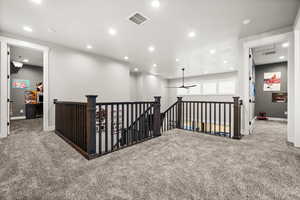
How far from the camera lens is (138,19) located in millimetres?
2697

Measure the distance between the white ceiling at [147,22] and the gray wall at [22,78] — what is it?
388 centimetres

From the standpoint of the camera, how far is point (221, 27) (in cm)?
301

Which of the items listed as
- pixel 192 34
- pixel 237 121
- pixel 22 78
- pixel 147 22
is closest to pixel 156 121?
pixel 237 121

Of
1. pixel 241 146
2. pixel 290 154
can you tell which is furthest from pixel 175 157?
pixel 290 154

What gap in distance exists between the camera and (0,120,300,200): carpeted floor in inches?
46.3

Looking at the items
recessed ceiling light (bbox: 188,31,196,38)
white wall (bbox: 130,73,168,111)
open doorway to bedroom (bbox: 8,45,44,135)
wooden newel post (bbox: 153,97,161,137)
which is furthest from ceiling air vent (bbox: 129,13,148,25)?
white wall (bbox: 130,73,168,111)

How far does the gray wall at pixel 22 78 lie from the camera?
577 centimetres

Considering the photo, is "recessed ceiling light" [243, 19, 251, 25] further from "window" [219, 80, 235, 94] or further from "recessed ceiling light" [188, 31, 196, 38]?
"window" [219, 80, 235, 94]

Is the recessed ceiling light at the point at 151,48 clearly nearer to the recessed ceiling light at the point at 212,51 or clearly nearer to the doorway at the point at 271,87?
the recessed ceiling light at the point at 212,51

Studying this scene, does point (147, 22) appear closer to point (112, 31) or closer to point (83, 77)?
point (112, 31)

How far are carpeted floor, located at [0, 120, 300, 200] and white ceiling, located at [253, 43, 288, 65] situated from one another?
145 inches

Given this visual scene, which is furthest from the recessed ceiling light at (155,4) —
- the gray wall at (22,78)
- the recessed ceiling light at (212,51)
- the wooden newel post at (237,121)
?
the gray wall at (22,78)

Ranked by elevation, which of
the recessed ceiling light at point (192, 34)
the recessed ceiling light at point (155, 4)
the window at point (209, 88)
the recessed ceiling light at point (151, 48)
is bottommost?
the window at point (209, 88)

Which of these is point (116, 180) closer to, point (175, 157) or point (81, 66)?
point (175, 157)
